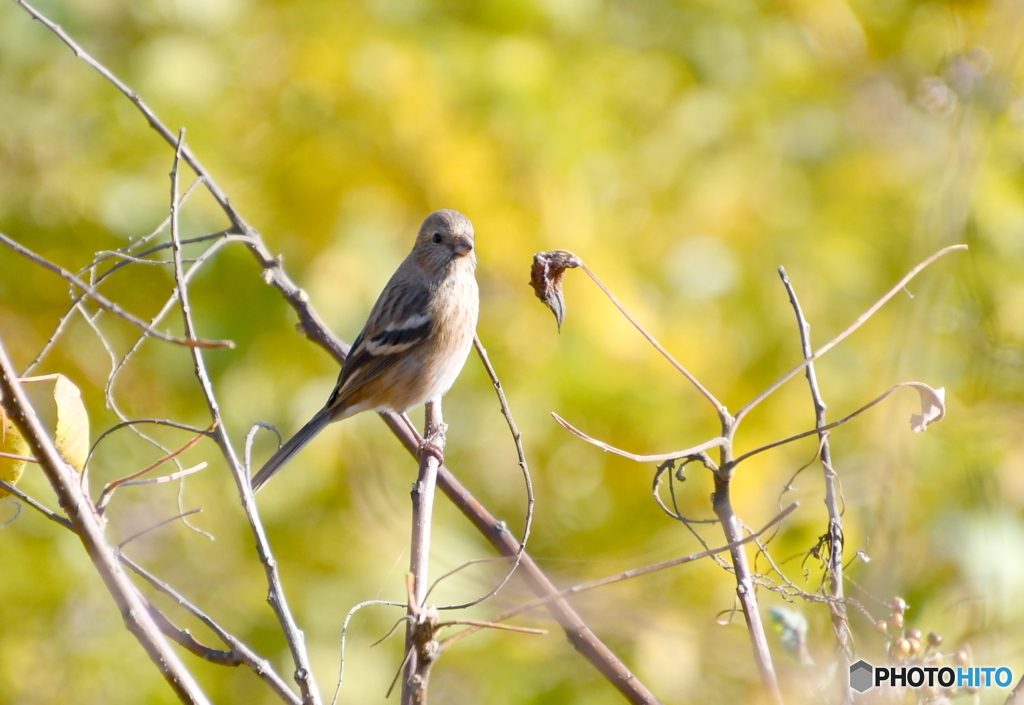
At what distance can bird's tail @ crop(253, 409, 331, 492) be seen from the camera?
3.05m

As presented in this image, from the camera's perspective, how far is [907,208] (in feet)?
15.8

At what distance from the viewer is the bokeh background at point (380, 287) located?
11.0 ft

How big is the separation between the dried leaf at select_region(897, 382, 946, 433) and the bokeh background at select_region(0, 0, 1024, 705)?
1435 millimetres

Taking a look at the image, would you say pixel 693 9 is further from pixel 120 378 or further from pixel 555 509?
pixel 120 378

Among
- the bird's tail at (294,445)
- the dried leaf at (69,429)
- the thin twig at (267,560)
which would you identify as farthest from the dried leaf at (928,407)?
the bird's tail at (294,445)

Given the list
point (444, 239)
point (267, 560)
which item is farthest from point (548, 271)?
point (444, 239)

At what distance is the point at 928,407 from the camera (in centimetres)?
140

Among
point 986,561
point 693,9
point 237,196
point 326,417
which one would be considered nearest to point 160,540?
point 326,417

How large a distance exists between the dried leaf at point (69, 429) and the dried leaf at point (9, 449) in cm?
6

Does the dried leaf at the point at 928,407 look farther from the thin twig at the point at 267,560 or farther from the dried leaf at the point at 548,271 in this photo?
the thin twig at the point at 267,560

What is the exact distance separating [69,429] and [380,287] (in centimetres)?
250

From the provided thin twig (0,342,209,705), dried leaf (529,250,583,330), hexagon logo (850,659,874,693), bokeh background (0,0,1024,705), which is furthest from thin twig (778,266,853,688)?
bokeh background (0,0,1024,705)

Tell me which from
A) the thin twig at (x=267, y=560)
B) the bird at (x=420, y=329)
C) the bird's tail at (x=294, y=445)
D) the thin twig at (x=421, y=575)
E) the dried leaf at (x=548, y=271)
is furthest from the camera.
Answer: the bird at (x=420, y=329)

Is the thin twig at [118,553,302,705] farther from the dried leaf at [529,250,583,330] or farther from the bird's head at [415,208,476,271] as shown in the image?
the bird's head at [415,208,476,271]
